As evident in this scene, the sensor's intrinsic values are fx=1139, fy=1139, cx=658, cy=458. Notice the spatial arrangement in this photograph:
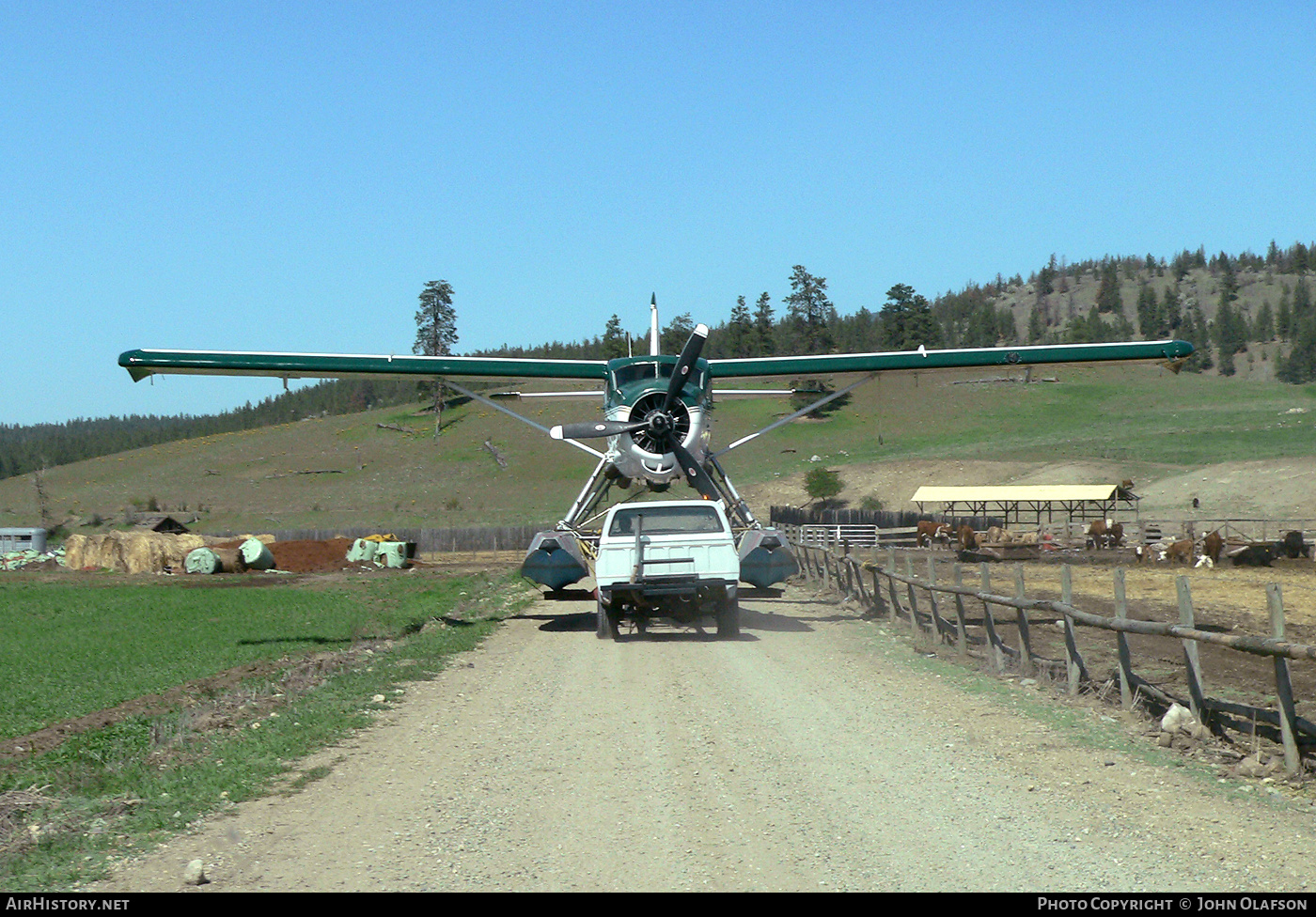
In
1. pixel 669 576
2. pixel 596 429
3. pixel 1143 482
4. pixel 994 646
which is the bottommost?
pixel 1143 482

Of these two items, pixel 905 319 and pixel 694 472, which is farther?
pixel 905 319

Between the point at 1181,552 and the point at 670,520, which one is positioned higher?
the point at 670,520

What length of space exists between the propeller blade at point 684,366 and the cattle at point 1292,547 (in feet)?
69.9

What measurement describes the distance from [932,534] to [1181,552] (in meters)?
14.8

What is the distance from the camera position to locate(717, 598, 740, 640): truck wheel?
642 inches

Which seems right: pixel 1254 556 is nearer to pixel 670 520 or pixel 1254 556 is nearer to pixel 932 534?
pixel 932 534

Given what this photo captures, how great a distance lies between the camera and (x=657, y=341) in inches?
1048

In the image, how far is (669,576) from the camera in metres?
16.0

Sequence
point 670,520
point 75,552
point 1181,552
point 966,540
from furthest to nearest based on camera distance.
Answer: point 75,552 → point 966,540 → point 1181,552 → point 670,520

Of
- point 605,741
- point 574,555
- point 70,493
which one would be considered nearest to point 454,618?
point 574,555

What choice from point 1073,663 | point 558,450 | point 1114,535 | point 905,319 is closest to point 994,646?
point 1073,663

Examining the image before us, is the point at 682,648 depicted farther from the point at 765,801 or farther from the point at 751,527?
the point at 765,801

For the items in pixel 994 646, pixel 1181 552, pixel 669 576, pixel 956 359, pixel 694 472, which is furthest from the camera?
pixel 1181 552

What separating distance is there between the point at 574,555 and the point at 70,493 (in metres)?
110
